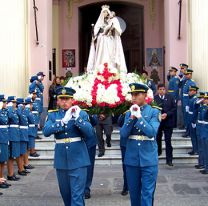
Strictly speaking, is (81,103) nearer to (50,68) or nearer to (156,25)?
(50,68)

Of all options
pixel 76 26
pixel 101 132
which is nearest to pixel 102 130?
pixel 101 132

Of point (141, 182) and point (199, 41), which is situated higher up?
point (199, 41)

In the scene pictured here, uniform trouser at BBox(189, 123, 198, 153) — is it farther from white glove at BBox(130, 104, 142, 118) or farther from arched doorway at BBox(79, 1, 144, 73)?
arched doorway at BBox(79, 1, 144, 73)

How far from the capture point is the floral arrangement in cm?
809

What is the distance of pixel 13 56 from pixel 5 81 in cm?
100

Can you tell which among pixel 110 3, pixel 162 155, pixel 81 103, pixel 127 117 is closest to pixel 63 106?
pixel 127 117

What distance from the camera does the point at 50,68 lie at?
56.0 ft

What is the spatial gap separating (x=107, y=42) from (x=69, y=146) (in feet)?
29.0

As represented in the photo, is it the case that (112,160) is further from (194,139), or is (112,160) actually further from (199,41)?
(199,41)

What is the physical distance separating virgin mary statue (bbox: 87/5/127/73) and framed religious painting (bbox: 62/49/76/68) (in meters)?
4.21

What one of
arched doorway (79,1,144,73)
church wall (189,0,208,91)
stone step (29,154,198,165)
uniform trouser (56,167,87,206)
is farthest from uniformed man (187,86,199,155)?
arched doorway (79,1,144,73)

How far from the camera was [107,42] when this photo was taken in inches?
590

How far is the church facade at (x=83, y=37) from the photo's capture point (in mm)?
14484

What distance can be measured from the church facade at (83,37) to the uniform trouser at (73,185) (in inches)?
313
